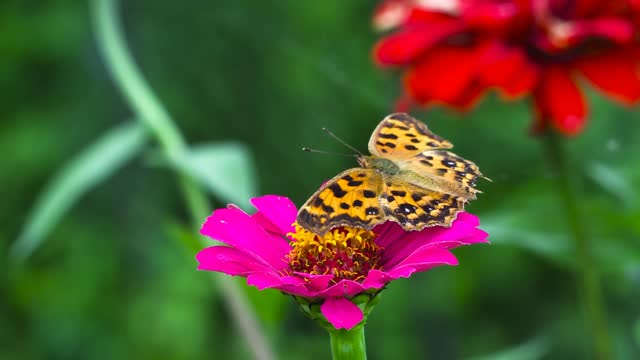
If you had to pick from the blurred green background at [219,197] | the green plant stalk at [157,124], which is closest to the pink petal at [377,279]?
the green plant stalk at [157,124]

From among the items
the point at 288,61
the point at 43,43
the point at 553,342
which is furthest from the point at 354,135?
the point at 43,43

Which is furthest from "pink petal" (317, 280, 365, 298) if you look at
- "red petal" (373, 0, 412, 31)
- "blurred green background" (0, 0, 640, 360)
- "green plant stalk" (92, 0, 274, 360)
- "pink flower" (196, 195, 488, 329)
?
"blurred green background" (0, 0, 640, 360)

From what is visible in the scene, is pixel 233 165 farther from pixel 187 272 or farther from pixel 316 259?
pixel 187 272

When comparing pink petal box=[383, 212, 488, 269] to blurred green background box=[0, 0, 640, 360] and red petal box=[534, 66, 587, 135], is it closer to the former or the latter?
red petal box=[534, 66, 587, 135]

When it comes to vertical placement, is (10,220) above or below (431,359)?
above

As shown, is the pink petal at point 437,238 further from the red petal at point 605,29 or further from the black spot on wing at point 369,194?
the red petal at point 605,29

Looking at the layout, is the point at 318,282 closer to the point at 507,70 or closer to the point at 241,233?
the point at 241,233
